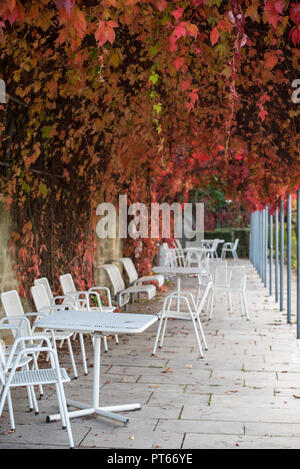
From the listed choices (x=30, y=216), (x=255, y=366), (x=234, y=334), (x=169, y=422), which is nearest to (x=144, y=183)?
(x=234, y=334)

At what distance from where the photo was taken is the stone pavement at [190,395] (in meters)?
4.04

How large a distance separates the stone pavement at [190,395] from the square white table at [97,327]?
3.0 inches

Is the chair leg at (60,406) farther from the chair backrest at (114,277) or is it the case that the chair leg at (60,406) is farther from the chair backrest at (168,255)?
the chair backrest at (168,255)

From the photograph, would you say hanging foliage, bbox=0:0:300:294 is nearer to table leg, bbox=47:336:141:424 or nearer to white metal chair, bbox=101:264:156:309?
white metal chair, bbox=101:264:156:309

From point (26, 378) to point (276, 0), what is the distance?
2.66 metres

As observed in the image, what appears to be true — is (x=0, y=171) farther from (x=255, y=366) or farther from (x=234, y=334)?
(x=234, y=334)

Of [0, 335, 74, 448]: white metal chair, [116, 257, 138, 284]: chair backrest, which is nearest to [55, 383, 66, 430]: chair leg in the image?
[0, 335, 74, 448]: white metal chair

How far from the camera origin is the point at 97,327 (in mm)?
4363

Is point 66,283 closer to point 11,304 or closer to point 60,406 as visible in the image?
point 11,304

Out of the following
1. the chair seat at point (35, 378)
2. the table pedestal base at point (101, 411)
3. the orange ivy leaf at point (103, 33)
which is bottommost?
the table pedestal base at point (101, 411)

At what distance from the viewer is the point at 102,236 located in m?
9.80

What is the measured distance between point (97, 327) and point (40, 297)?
5.45 feet

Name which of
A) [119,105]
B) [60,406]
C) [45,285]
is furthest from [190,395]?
[119,105]

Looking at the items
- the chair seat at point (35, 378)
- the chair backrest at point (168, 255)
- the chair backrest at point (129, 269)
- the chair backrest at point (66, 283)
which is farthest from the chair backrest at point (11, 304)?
the chair backrest at point (168, 255)
